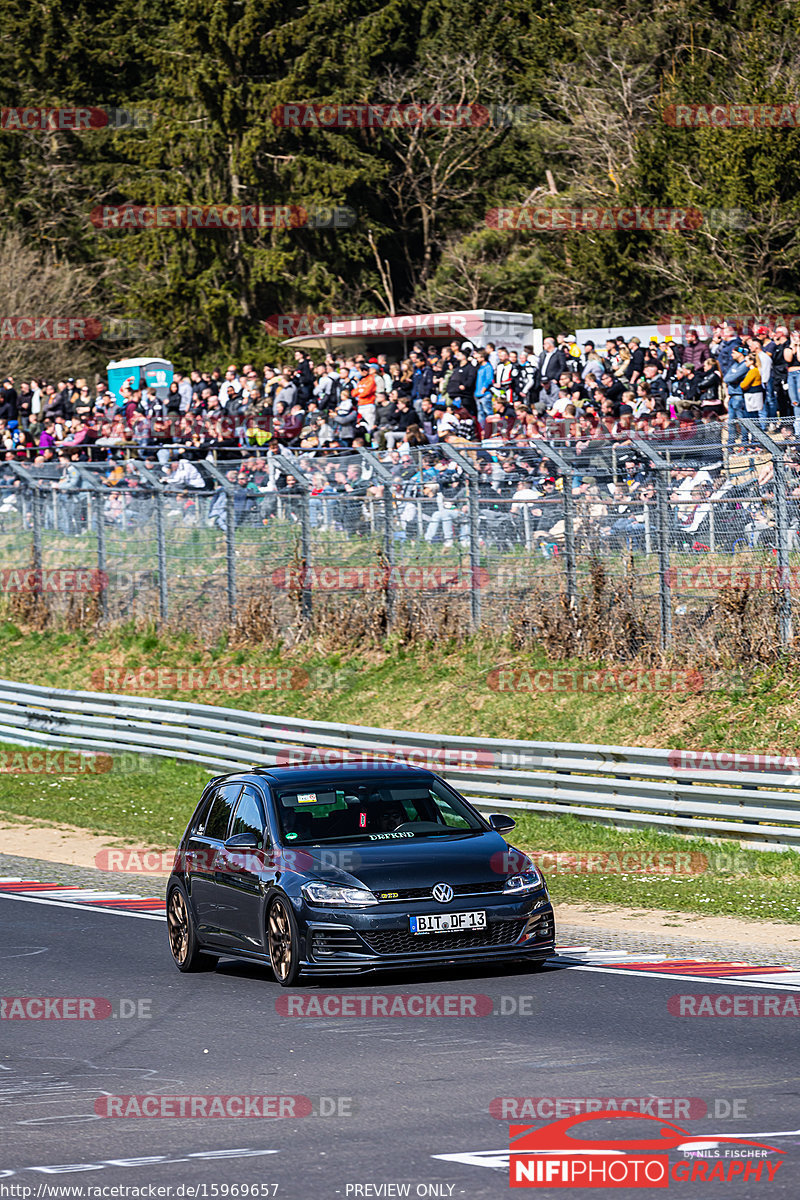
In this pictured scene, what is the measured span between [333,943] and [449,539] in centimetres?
Result: 1414

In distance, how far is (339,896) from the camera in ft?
36.9

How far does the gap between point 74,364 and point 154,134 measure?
926 centimetres

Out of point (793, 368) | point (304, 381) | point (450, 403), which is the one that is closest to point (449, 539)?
point (450, 403)

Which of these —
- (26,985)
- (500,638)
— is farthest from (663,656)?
(26,985)

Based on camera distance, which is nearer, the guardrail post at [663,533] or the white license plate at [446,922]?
the white license plate at [446,922]

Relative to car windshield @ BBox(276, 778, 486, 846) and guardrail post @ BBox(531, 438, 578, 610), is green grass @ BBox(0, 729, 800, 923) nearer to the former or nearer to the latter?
car windshield @ BBox(276, 778, 486, 846)

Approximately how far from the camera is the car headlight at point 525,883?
1149cm

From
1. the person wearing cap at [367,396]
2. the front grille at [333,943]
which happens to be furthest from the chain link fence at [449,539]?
the front grille at [333,943]

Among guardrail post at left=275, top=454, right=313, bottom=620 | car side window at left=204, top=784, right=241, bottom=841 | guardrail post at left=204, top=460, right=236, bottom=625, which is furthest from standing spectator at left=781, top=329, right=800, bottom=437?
car side window at left=204, top=784, right=241, bottom=841

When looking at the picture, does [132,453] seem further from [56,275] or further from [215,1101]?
[56,275]

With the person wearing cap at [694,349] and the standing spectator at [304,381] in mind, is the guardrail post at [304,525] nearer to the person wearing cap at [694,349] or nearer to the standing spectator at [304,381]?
the standing spectator at [304,381]

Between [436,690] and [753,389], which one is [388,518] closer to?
[436,690]

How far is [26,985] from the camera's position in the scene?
1270cm

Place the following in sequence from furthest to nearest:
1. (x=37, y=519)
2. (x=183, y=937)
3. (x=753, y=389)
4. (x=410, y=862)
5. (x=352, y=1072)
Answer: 1. (x=37, y=519)
2. (x=753, y=389)
3. (x=183, y=937)
4. (x=410, y=862)
5. (x=352, y=1072)
